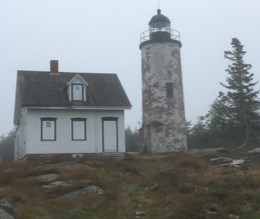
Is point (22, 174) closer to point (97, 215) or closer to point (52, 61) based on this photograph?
point (97, 215)

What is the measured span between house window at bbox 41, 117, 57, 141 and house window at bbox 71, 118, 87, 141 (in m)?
1.21

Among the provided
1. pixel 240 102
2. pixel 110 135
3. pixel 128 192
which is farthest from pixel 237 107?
pixel 128 192

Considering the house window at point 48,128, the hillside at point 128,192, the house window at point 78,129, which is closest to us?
the hillside at point 128,192

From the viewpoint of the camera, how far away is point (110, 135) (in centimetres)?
3353

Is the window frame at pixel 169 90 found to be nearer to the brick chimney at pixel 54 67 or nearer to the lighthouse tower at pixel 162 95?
the lighthouse tower at pixel 162 95

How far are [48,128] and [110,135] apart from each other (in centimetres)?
404

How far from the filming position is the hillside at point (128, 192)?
15.9 meters

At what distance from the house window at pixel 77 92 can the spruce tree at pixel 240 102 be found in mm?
20105

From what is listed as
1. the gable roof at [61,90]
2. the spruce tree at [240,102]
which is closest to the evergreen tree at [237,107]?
the spruce tree at [240,102]

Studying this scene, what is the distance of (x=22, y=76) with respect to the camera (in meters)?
34.9

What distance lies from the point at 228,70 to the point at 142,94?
15.0 metres

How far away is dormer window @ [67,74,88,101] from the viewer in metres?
33.5

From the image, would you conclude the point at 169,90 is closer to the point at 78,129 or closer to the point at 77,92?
the point at 77,92

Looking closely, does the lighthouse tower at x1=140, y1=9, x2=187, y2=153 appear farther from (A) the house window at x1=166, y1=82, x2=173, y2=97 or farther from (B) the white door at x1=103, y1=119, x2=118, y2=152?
(B) the white door at x1=103, y1=119, x2=118, y2=152
